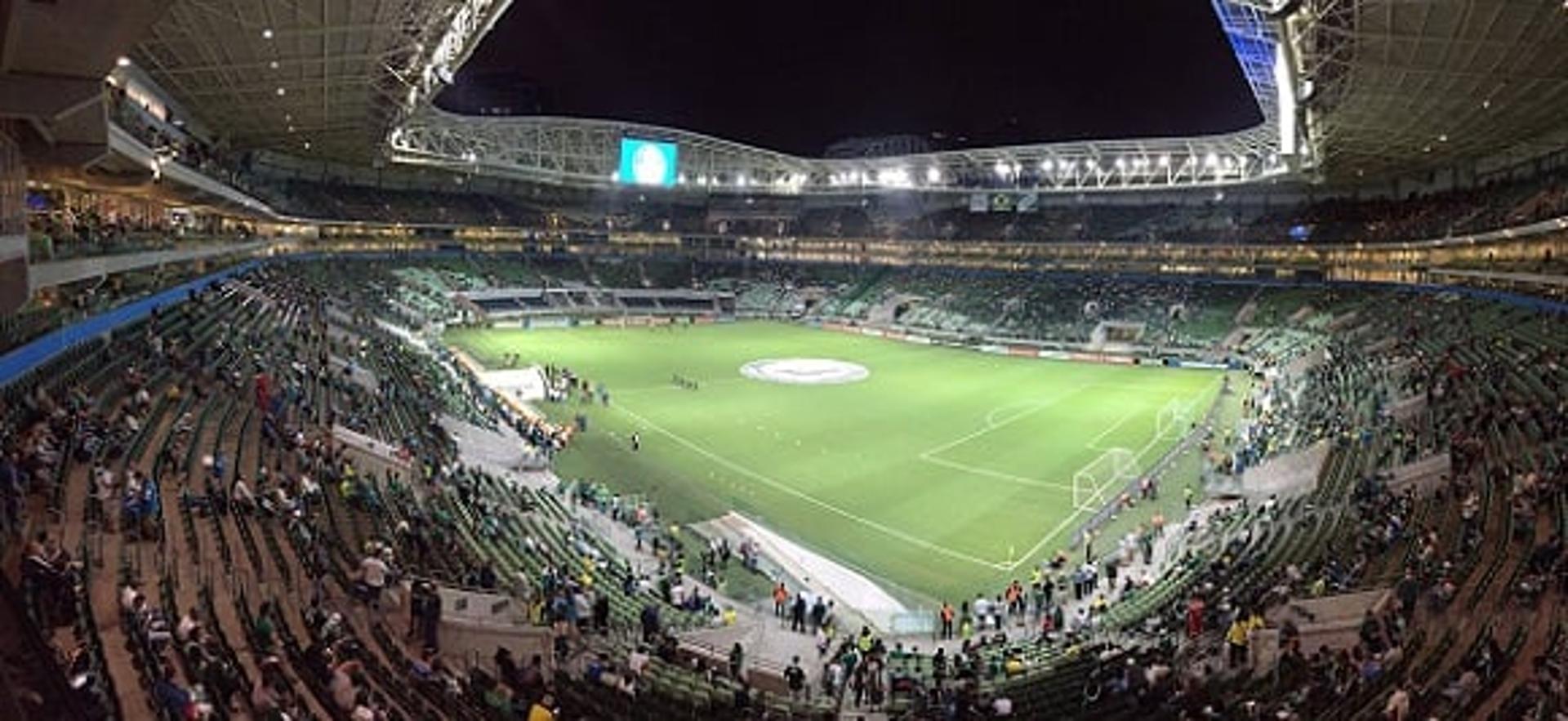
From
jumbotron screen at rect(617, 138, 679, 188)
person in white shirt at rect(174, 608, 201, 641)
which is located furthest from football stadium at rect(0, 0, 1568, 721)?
jumbotron screen at rect(617, 138, 679, 188)

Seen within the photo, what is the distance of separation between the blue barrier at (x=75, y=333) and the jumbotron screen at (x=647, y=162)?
52.8 meters

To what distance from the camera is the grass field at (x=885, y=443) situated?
27875 mm

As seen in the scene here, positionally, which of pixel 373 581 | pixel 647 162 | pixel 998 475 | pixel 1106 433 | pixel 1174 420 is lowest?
pixel 998 475

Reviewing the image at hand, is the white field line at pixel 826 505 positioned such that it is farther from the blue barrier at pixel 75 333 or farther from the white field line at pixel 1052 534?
the blue barrier at pixel 75 333

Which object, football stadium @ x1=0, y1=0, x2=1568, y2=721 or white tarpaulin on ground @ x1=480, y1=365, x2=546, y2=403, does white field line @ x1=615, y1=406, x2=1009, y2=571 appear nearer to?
football stadium @ x1=0, y1=0, x2=1568, y2=721

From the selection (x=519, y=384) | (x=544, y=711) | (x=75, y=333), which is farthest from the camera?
(x=519, y=384)

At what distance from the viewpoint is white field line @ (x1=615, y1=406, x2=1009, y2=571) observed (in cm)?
2627

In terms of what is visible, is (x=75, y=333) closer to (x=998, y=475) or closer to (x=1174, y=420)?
(x=998, y=475)

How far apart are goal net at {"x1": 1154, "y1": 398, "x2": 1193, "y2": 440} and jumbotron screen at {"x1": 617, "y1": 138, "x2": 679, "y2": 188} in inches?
1975

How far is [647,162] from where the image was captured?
83.9 m

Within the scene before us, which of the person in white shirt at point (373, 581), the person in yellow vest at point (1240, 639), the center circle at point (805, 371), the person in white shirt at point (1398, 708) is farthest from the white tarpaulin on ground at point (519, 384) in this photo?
the person in white shirt at point (1398, 708)

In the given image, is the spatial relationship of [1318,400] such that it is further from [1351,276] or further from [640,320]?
[640,320]

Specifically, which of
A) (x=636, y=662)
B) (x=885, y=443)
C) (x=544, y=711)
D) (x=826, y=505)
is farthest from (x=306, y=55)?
(x=544, y=711)

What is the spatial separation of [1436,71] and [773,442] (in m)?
25.7
